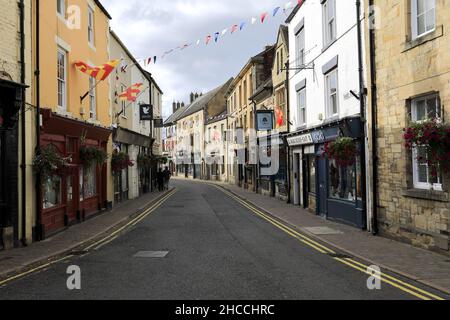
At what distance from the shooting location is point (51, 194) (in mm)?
14570

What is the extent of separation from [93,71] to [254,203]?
38.4ft

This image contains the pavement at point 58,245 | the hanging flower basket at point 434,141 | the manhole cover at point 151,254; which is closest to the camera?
the hanging flower basket at point 434,141

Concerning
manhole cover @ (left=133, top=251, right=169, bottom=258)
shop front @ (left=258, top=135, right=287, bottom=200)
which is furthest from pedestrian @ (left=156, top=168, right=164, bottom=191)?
manhole cover @ (left=133, top=251, right=169, bottom=258)

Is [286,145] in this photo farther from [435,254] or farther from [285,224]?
[435,254]

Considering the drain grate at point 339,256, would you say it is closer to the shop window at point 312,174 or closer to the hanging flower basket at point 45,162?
the hanging flower basket at point 45,162

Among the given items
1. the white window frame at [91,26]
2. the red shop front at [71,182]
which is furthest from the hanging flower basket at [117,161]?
the white window frame at [91,26]

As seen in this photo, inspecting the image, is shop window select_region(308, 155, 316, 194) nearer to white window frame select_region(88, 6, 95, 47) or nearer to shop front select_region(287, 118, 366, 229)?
shop front select_region(287, 118, 366, 229)

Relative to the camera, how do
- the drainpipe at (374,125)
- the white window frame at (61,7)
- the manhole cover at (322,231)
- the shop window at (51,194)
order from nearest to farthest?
the drainpipe at (374,125) → the manhole cover at (322,231) → the shop window at (51,194) → the white window frame at (61,7)

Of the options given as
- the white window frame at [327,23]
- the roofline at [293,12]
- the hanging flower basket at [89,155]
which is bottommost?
the hanging flower basket at [89,155]

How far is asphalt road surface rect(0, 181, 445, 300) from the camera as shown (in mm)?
7012

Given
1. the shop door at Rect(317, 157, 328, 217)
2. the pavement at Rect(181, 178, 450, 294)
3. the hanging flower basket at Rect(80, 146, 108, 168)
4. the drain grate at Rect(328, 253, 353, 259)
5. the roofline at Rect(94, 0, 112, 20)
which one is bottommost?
the drain grate at Rect(328, 253, 353, 259)

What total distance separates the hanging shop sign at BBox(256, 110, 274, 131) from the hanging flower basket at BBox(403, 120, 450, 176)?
1673 cm

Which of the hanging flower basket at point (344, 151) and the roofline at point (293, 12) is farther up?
the roofline at point (293, 12)

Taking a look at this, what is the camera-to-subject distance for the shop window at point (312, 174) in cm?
1956
